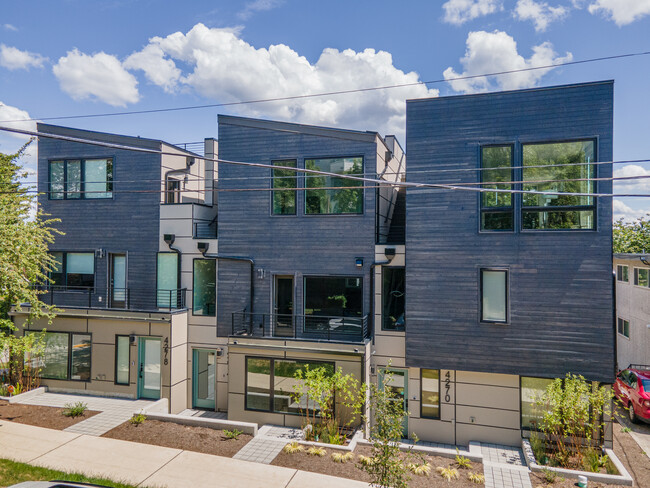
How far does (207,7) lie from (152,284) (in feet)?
29.5

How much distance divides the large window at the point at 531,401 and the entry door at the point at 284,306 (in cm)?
666

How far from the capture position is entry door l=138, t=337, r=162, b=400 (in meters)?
13.5

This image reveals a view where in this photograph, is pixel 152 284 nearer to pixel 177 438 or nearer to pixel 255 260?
pixel 255 260

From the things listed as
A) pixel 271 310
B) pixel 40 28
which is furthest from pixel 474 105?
pixel 40 28

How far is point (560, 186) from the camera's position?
1111 cm

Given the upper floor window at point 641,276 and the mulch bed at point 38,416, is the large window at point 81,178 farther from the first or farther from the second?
the upper floor window at point 641,276

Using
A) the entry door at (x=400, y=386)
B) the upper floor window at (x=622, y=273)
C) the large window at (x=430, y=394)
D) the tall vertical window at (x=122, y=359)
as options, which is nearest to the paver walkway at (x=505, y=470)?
the large window at (x=430, y=394)

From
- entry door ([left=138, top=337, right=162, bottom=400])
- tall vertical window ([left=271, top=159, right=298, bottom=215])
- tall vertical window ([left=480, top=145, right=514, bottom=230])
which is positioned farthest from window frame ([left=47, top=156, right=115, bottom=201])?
tall vertical window ([left=480, top=145, right=514, bottom=230])

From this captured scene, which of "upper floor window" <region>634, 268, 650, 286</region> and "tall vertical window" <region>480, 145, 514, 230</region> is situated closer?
"tall vertical window" <region>480, 145, 514, 230</region>

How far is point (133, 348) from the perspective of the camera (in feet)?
44.4

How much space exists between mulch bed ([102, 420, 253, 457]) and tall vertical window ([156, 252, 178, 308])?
423 cm

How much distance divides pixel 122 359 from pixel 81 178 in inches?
260

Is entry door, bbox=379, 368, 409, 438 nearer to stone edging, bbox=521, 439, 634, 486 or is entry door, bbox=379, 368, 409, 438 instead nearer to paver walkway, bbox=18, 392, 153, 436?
stone edging, bbox=521, 439, 634, 486

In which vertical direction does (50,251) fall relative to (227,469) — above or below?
above
